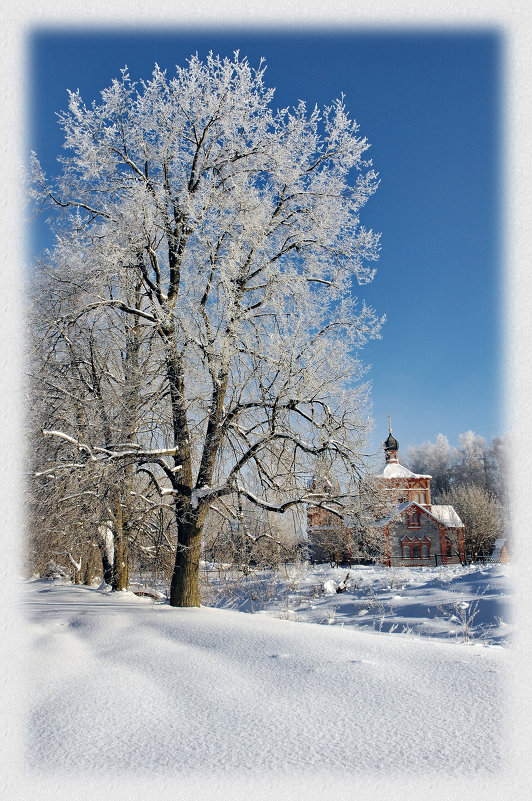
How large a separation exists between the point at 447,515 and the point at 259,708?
51867mm

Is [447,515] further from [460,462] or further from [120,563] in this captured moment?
[120,563]

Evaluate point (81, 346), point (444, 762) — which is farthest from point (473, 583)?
point (444, 762)

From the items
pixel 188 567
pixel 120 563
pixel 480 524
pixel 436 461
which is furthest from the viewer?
A: pixel 436 461

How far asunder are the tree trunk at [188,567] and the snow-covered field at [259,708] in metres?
2.62

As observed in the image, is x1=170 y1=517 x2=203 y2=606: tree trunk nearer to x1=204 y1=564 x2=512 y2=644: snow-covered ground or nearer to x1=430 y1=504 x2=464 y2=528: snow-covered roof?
x1=204 y1=564 x2=512 y2=644: snow-covered ground

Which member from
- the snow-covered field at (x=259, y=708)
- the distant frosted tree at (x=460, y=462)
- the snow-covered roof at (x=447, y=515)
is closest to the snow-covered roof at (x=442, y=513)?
the snow-covered roof at (x=447, y=515)

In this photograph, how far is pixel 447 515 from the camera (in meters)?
50.9

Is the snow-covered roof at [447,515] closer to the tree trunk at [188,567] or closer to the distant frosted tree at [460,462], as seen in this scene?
the distant frosted tree at [460,462]

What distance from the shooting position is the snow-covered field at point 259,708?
8.11ft

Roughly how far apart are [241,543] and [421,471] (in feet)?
252

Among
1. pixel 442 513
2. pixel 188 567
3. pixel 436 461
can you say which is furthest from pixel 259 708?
pixel 436 461

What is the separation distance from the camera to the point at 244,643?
14.8 ft

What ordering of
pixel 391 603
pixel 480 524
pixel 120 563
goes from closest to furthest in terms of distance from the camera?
pixel 391 603 < pixel 120 563 < pixel 480 524

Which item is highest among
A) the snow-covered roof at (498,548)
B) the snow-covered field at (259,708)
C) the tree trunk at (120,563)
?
the snow-covered field at (259,708)
